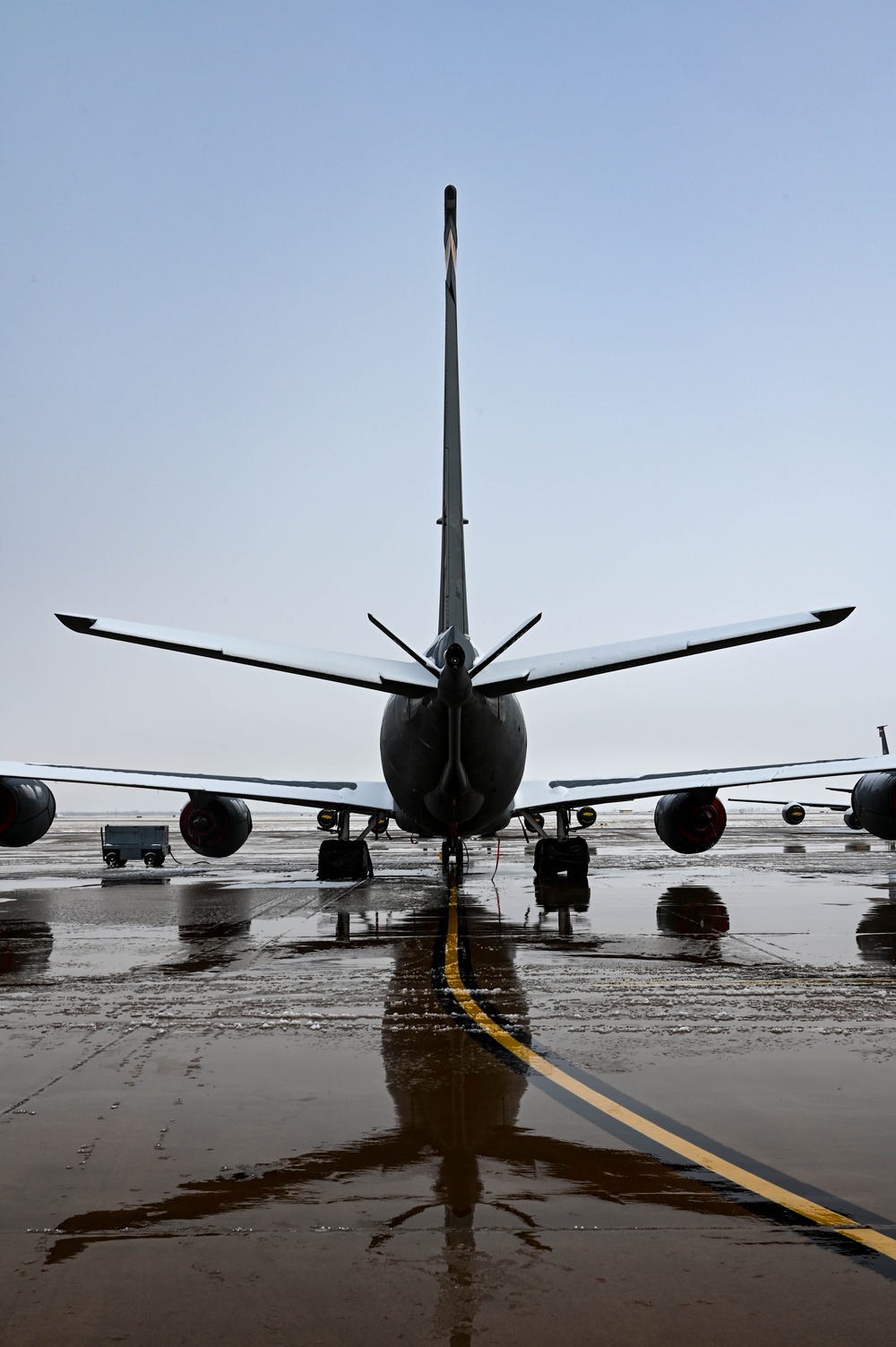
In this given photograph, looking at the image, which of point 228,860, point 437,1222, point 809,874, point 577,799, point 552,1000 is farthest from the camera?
point 228,860

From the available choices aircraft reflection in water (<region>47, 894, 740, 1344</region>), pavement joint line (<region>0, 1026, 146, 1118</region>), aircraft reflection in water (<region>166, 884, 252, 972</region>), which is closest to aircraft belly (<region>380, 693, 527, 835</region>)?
aircraft reflection in water (<region>166, 884, 252, 972</region>)

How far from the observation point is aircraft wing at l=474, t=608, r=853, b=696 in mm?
11930

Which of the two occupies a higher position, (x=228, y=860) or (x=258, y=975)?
(x=228, y=860)

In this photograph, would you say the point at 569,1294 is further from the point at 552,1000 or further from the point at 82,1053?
the point at 552,1000

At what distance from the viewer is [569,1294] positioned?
3.33m

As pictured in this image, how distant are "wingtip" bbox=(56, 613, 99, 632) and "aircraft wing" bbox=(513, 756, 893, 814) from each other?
547 inches

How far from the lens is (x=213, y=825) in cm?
2473

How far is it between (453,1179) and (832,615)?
888 centimetres

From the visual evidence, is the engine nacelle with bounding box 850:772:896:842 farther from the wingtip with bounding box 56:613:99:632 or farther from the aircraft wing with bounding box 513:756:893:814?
the wingtip with bounding box 56:613:99:632

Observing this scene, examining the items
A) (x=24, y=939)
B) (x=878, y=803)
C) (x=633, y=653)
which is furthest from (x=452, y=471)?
(x=878, y=803)

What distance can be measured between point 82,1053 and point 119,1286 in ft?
12.4

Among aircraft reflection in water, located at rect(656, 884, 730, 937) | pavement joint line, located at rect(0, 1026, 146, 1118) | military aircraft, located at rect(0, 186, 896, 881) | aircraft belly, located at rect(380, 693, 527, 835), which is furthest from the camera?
aircraft belly, located at rect(380, 693, 527, 835)

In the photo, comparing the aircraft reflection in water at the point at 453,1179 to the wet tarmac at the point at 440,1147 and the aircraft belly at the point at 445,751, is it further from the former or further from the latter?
the aircraft belly at the point at 445,751

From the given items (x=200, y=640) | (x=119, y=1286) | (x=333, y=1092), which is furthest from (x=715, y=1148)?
(x=200, y=640)
